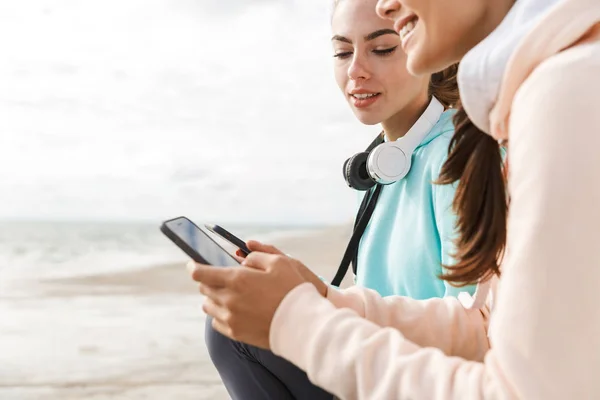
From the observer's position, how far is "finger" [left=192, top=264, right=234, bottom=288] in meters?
0.67

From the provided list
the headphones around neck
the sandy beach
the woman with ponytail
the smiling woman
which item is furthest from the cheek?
the sandy beach

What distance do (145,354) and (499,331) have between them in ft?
7.55

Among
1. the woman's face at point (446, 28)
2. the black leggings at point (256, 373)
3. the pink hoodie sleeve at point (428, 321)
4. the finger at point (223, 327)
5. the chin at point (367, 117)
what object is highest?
the woman's face at point (446, 28)

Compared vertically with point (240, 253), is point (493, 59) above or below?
above

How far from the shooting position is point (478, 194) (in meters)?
0.73

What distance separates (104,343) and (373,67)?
2055mm

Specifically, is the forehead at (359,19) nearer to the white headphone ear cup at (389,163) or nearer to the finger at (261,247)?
the white headphone ear cup at (389,163)

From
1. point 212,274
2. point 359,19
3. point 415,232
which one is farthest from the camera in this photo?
point 359,19

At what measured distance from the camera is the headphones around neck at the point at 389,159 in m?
1.28

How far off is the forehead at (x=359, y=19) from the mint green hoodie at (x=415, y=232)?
9.7 inches

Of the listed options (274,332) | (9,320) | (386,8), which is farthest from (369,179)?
(9,320)

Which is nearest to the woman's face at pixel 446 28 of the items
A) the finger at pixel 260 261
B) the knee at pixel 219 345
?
the finger at pixel 260 261

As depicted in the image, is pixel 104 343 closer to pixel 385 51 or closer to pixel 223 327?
pixel 385 51

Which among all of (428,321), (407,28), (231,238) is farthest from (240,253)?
(407,28)
